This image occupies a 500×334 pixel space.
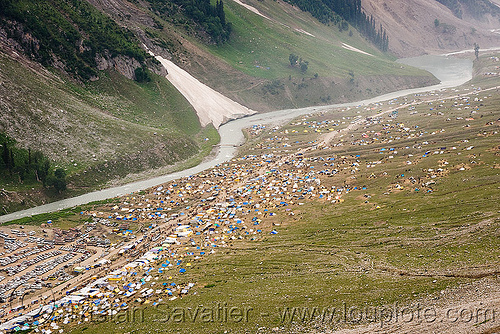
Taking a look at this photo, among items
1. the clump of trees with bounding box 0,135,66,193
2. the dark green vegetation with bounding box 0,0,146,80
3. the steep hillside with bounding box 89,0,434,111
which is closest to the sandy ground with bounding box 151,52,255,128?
the steep hillside with bounding box 89,0,434,111

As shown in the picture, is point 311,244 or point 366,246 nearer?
point 366,246

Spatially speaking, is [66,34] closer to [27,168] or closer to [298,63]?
[27,168]

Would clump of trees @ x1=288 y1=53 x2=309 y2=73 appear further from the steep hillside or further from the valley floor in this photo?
the valley floor

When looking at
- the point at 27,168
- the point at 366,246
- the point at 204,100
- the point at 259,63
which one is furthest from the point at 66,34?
the point at 366,246

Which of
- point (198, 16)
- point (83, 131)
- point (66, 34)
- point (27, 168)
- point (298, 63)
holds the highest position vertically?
point (198, 16)

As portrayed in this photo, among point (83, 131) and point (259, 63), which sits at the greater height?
point (259, 63)

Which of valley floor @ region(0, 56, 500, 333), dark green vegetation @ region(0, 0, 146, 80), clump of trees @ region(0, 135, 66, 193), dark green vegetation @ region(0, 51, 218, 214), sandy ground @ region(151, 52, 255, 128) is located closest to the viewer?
valley floor @ region(0, 56, 500, 333)

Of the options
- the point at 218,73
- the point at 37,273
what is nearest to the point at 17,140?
the point at 37,273

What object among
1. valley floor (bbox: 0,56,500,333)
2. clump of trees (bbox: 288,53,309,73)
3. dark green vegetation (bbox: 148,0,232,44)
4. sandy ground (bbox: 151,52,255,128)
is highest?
dark green vegetation (bbox: 148,0,232,44)
